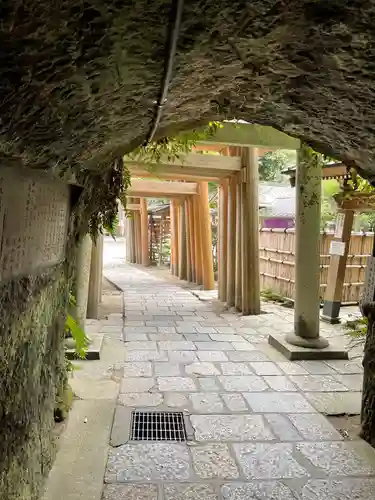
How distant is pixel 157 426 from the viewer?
127 inches

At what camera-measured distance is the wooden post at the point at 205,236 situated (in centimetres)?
1141

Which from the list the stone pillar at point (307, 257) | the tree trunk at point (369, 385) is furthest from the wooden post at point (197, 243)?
the tree trunk at point (369, 385)

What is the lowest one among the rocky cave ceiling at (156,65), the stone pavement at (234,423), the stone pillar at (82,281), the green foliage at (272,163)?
the stone pavement at (234,423)

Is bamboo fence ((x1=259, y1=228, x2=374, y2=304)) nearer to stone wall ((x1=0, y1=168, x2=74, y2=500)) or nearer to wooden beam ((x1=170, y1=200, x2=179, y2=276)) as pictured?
wooden beam ((x1=170, y1=200, x2=179, y2=276))

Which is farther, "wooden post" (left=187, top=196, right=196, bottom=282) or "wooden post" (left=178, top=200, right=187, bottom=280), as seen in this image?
"wooden post" (left=178, top=200, right=187, bottom=280)

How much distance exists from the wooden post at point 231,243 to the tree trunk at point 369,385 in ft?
17.4

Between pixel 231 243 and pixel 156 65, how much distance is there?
7.24 metres

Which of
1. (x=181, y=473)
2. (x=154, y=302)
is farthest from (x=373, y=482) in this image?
(x=154, y=302)

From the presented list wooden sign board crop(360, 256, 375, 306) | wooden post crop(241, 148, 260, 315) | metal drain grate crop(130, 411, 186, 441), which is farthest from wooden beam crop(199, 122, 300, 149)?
metal drain grate crop(130, 411, 186, 441)

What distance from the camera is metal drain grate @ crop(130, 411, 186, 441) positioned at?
305 cm

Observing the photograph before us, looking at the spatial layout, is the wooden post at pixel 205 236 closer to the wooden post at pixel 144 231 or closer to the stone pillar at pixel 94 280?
the stone pillar at pixel 94 280

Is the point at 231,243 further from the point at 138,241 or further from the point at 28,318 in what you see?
the point at 138,241

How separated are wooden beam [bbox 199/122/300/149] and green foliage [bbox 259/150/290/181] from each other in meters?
11.9

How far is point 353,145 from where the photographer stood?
7.63 ft
